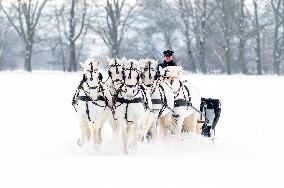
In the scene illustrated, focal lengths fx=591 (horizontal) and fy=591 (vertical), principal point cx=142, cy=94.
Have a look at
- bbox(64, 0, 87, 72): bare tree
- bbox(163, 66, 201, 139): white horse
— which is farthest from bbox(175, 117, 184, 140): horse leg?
bbox(64, 0, 87, 72): bare tree

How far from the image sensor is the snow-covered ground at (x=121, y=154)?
8.70 metres

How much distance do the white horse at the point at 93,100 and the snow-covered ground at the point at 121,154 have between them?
0.57 meters

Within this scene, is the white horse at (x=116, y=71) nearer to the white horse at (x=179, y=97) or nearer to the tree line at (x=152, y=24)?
the white horse at (x=179, y=97)

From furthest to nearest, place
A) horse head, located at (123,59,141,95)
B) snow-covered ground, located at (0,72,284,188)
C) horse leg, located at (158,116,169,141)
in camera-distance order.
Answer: horse leg, located at (158,116,169,141) → horse head, located at (123,59,141,95) → snow-covered ground, located at (0,72,284,188)

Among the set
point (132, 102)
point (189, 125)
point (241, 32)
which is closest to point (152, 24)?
point (241, 32)

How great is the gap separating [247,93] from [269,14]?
2830cm

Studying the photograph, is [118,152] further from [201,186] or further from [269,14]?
[269,14]

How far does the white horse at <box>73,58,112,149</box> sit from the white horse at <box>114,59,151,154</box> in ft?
1.03

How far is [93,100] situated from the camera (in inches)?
461

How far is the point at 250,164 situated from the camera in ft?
34.9

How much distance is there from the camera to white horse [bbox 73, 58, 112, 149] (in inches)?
461

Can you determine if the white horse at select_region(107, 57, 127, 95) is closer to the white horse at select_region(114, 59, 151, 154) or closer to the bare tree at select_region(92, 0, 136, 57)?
the white horse at select_region(114, 59, 151, 154)

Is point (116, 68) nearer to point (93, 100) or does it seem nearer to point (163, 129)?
point (93, 100)

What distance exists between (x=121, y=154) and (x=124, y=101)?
1.06 m
